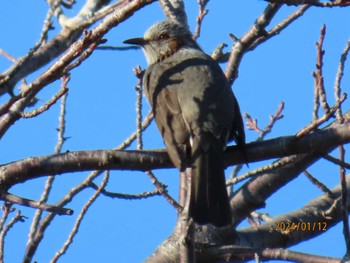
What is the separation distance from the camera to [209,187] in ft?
15.5

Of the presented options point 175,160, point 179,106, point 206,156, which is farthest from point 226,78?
point 175,160

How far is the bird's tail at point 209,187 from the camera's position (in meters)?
4.57

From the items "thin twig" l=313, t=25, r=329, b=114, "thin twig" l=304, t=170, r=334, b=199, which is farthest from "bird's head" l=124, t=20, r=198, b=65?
"thin twig" l=313, t=25, r=329, b=114

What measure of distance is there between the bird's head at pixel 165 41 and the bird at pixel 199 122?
0.71 meters

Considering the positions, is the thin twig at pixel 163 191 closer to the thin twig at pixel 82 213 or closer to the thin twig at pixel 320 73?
the thin twig at pixel 82 213

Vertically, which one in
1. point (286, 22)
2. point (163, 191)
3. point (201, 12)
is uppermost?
point (201, 12)

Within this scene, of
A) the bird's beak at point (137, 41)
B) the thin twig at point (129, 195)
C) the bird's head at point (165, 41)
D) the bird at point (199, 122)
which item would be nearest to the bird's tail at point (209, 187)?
the bird at point (199, 122)

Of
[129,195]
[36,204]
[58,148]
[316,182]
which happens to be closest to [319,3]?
[316,182]

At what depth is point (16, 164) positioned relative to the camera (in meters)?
3.87

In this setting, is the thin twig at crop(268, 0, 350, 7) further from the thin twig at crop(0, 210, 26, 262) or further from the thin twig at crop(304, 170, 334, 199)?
the thin twig at crop(0, 210, 26, 262)

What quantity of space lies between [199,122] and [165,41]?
6.64 feet

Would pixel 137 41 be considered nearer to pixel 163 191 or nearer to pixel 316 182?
pixel 316 182

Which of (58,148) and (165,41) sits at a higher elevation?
(165,41)

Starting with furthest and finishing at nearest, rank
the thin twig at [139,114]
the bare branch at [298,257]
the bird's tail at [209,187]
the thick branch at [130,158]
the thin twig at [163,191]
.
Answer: the bird's tail at [209,187] < the thin twig at [139,114] < the thin twig at [163,191] < the thick branch at [130,158] < the bare branch at [298,257]
